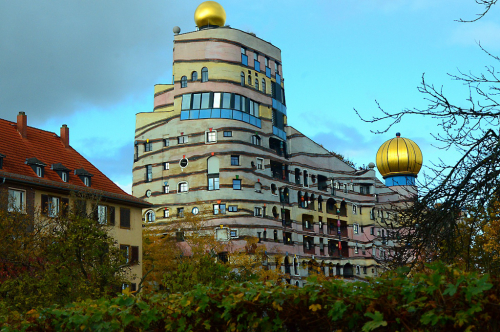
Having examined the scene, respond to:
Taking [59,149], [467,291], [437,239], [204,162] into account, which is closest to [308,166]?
[204,162]

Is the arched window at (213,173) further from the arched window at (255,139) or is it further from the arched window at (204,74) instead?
the arched window at (204,74)

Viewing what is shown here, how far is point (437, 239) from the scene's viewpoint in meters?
10.1

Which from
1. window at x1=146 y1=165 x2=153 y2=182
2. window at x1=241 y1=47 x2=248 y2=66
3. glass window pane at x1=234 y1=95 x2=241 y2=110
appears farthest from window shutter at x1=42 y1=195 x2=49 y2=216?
window at x1=241 y1=47 x2=248 y2=66

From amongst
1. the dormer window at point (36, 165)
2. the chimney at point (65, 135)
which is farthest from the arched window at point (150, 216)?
the dormer window at point (36, 165)

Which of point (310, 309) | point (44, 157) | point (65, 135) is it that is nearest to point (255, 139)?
point (65, 135)

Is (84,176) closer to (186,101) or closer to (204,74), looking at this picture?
(186,101)

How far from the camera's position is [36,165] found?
36844 mm

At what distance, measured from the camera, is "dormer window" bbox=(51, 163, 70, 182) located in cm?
3812

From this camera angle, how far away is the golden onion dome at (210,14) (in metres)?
58.2

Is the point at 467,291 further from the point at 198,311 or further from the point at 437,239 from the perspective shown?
the point at 437,239

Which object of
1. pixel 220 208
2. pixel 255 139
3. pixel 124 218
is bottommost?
pixel 124 218

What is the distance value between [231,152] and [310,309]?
4610 cm

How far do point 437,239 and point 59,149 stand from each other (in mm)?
34093

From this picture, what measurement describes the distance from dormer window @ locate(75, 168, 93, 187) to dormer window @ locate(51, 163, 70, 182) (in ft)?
3.47
